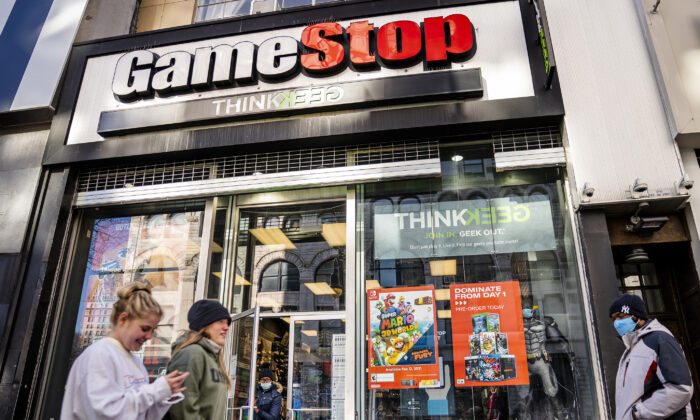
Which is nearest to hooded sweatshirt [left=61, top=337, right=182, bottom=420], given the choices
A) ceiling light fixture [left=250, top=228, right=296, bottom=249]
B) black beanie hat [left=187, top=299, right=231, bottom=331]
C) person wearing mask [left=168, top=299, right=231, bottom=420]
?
person wearing mask [left=168, top=299, right=231, bottom=420]

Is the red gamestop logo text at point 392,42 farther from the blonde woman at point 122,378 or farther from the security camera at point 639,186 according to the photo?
the blonde woman at point 122,378

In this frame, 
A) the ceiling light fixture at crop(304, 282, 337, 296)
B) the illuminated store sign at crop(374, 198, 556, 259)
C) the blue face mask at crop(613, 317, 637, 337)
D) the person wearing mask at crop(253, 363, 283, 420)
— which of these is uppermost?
the illuminated store sign at crop(374, 198, 556, 259)

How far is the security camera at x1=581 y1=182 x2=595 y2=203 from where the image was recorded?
586cm


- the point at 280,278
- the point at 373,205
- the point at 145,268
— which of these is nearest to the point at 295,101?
the point at 373,205

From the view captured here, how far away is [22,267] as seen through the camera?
7.18 meters

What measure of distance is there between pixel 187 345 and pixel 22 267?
5967mm

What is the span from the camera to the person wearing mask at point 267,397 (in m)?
6.21

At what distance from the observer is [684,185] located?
5668 mm

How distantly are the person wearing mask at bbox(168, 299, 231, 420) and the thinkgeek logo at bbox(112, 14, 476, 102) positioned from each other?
5.14 meters

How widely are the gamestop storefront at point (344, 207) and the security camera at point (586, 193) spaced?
533mm

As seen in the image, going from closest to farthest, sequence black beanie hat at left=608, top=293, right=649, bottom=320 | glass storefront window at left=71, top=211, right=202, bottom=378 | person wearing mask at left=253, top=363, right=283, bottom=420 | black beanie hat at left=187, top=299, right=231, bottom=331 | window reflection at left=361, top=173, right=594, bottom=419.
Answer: black beanie hat at left=187, top=299, right=231, bottom=331
black beanie hat at left=608, top=293, right=649, bottom=320
window reflection at left=361, top=173, right=594, bottom=419
person wearing mask at left=253, top=363, right=283, bottom=420
glass storefront window at left=71, top=211, right=202, bottom=378

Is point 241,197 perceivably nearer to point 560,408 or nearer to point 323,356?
point 323,356

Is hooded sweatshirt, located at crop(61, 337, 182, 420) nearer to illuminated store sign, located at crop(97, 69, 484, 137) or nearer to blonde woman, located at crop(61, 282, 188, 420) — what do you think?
blonde woman, located at crop(61, 282, 188, 420)

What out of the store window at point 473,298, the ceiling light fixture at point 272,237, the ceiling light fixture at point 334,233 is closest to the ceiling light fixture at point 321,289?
the store window at point 473,298
